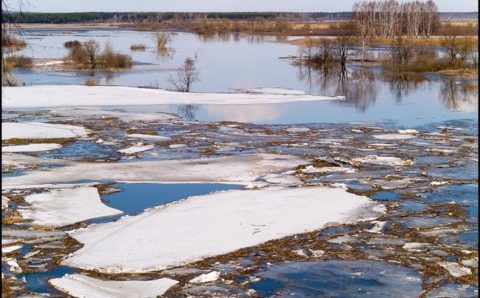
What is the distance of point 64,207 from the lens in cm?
874

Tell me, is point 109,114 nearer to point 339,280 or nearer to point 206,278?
point 206,278

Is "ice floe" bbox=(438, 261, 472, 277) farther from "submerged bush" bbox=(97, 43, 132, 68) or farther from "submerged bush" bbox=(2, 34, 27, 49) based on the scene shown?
"submerged bush" bbox=(97, 43, 132, 68)

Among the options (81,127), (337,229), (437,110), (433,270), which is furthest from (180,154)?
(437,110)

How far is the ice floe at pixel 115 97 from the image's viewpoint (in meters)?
20.8

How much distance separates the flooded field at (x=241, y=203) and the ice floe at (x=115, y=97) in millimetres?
1916

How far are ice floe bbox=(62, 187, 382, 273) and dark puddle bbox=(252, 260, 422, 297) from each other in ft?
2.91

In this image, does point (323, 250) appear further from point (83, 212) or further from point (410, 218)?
point (83, 212)

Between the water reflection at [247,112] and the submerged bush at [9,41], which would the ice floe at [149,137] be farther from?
the submerged bush at [9,41]

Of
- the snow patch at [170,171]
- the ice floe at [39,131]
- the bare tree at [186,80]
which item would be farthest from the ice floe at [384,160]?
the bare tree at [186,80]

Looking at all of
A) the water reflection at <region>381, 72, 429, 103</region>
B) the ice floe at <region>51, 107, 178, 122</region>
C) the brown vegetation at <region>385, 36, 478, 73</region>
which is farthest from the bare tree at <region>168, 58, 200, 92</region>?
the brown vegetation at <region>385, 36, 478, 73</region>

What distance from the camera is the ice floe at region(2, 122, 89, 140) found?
563 inches

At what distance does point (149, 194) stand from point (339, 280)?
167 inches

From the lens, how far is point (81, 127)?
16.0 m

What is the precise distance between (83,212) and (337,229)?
329 cm
